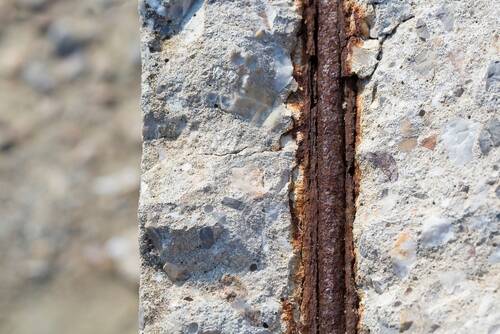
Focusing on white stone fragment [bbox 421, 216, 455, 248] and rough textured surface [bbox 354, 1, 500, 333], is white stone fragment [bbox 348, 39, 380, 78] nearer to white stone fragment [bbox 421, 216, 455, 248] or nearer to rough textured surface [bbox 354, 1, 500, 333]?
rough textured surface [bbox 354, 1, 500, 333]

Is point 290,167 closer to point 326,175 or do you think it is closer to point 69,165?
point 326,175

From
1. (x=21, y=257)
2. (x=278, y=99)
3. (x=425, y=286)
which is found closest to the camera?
(x=425, y=286)

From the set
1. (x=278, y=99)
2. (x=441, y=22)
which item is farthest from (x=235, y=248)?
(x=441, y=22)

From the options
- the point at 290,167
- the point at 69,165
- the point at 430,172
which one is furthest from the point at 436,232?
the point at 69,165

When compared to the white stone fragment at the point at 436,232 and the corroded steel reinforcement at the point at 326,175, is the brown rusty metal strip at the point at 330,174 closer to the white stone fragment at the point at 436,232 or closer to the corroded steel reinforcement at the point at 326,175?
the corroded steel reinforcement at the point at 326,175

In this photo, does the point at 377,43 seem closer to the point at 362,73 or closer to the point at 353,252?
the point at 362,73

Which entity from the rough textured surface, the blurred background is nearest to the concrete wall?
the rough textured surface
